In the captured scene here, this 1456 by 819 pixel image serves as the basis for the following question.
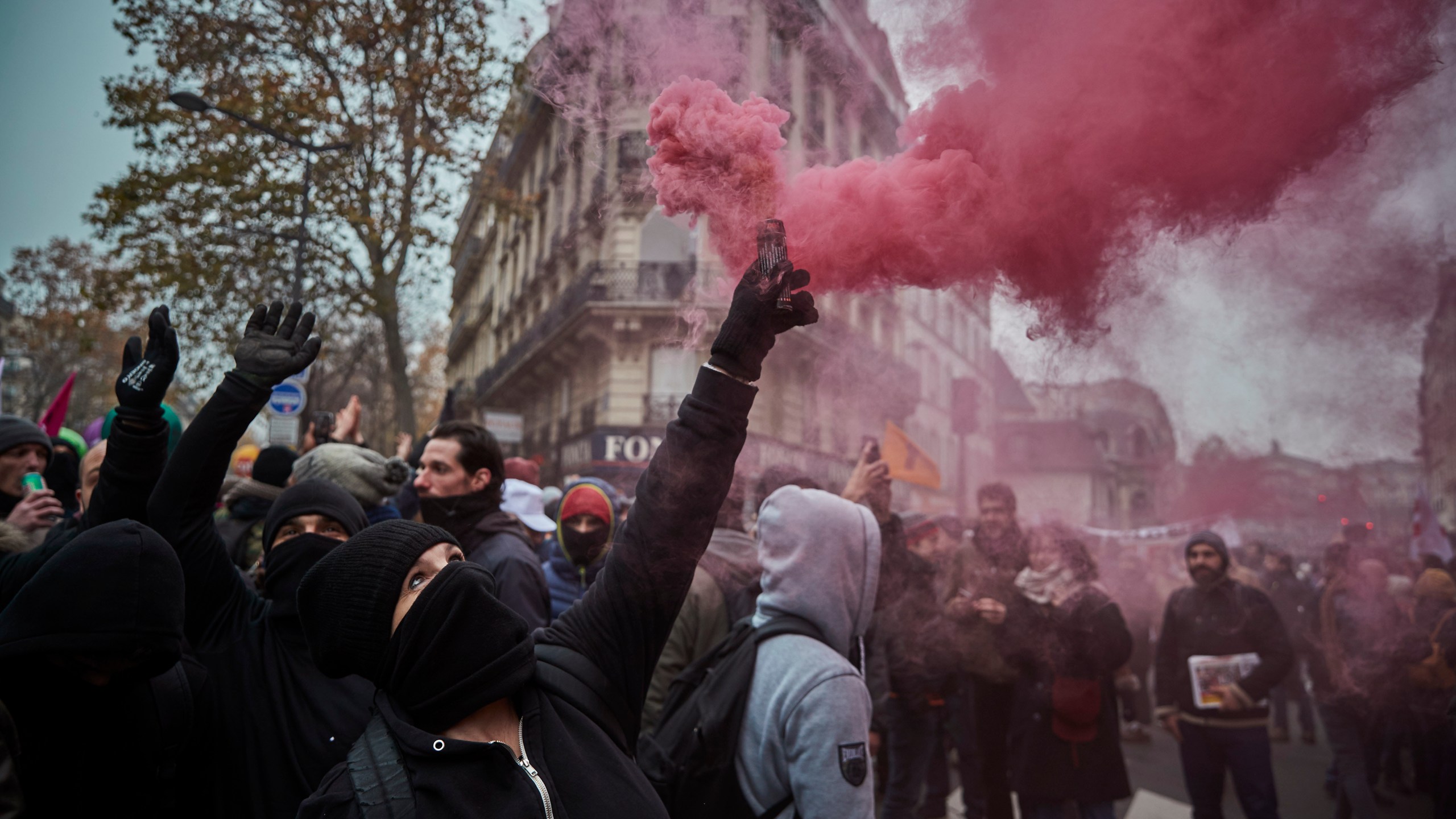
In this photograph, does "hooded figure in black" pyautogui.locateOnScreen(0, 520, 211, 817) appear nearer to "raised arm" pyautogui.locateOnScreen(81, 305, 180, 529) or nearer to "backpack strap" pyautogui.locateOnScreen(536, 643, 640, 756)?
"raised arm" pyautogui.locateOnScreen(81, 305, 180, 529)

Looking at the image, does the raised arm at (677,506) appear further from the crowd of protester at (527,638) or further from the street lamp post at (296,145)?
the street lamp post at (296,145)

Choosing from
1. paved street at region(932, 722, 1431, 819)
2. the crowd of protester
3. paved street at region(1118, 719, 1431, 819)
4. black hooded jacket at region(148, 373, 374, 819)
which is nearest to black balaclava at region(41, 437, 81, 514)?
the crowd of protester

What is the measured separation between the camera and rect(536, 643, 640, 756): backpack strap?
1.62 metres

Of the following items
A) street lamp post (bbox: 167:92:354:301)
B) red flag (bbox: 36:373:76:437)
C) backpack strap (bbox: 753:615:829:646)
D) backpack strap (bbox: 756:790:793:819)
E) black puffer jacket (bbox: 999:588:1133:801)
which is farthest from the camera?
street lamp post (bbox: 167:92:354:301)

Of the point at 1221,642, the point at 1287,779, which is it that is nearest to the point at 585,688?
the point at 1221,642

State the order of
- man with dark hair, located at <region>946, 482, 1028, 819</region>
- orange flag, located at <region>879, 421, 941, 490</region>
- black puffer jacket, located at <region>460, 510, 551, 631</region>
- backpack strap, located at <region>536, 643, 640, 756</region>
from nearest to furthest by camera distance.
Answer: backpack strap, located at <region>536, 643, 640, 756</region> → black puffer jacket, located at <region>460, 510, 551, 631</region> → man with dark hair, located at <region>946, 482, 1028, 819</region> → orange flag, located at <region>879, 421, 941, 490</region>

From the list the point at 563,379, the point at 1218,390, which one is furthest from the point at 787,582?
the point at 563,379

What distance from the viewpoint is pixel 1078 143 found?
204cm

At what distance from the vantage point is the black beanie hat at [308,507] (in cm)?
244

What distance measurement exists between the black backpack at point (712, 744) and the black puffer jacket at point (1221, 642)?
352 cm

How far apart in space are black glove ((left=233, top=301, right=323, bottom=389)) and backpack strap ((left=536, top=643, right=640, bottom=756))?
1.15 metres

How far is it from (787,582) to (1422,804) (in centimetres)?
686

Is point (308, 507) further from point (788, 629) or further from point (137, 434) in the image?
point (788, 629)

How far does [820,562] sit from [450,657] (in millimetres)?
1254
